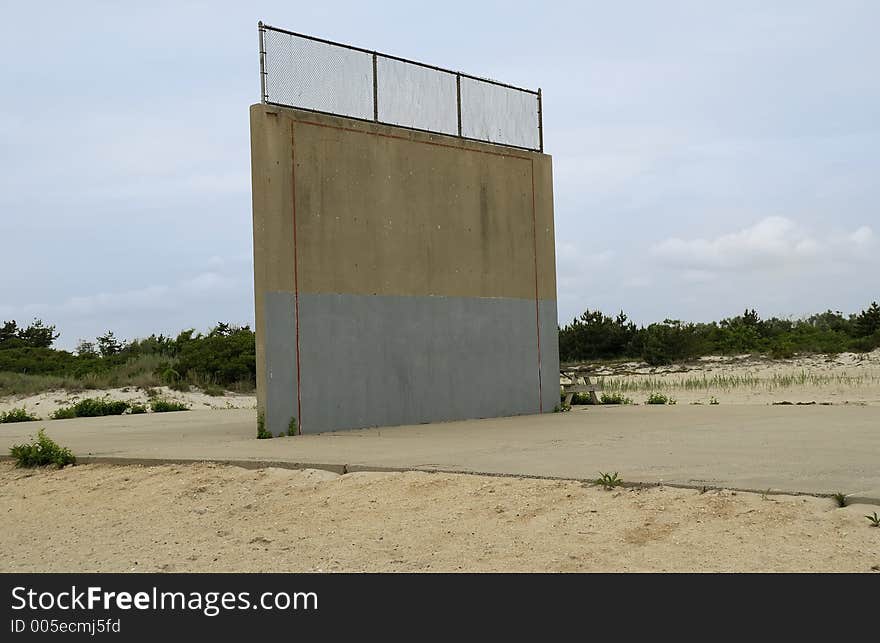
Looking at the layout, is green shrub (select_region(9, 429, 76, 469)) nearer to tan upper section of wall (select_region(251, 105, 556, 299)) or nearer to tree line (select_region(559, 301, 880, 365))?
tan upper section of wall (select_region(251, 105, 556, 299))

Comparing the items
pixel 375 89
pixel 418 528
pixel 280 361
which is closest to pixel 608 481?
pixel 418 528

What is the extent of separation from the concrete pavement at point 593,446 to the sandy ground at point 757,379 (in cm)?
524

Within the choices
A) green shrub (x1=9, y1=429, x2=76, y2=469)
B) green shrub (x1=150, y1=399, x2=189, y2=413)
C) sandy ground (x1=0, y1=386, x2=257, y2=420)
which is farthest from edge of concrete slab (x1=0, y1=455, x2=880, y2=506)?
sandy ground (x1=0, y1=386, x2=257, y2=420)

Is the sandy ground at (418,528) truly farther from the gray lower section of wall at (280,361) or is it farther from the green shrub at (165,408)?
the green shrub at (165,408)

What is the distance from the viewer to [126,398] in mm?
25391

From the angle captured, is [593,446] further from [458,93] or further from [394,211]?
[458,93]

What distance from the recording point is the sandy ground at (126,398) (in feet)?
80.4

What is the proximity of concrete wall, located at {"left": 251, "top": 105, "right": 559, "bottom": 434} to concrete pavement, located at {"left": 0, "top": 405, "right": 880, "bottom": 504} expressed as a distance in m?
0.65

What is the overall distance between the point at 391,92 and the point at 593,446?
6738mm

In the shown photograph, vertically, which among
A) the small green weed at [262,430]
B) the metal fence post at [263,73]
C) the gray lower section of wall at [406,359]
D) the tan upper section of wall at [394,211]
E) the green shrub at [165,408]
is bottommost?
the green shrub at [165,408]

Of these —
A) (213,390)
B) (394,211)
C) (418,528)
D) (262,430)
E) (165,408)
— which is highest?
(394,211)

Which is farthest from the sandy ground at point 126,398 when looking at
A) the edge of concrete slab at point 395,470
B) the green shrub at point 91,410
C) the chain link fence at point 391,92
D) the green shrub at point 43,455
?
the edge of concrete slab at point 395,470

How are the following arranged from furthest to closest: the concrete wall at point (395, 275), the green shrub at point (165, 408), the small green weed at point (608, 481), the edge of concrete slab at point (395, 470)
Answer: the green shrub at point (165, 408) < the concrete wall at point (395, 275) < the small green weed at point (608, 481) < the edge of concrete slab at point (395, 470)

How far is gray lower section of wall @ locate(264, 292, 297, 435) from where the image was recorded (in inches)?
486
